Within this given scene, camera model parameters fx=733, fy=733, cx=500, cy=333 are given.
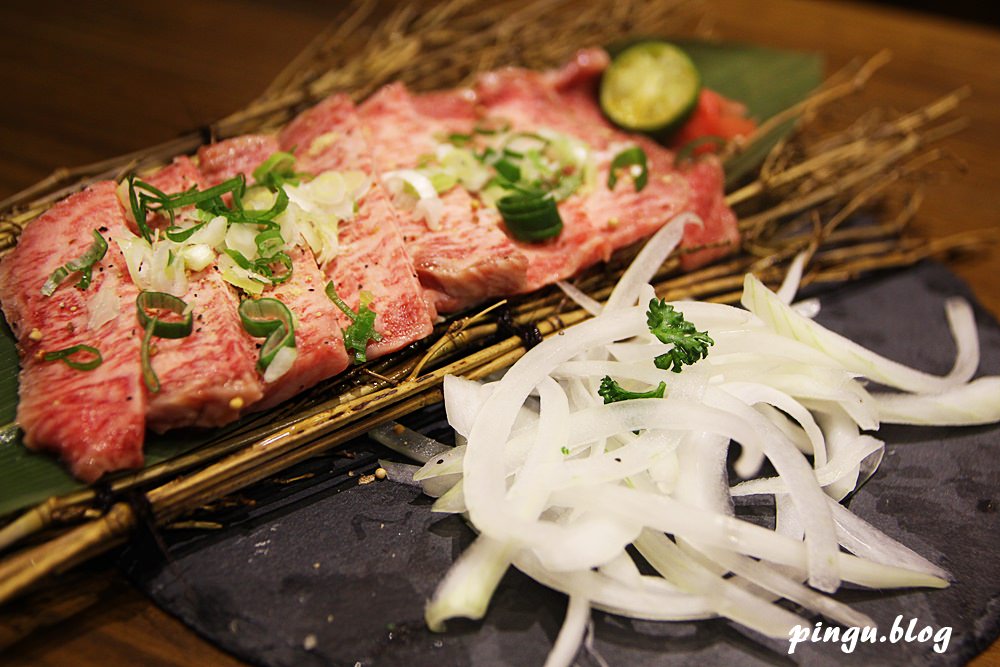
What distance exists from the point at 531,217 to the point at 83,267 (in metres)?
1.89

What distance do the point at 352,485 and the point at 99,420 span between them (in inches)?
37.6

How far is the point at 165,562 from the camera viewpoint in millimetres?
2629

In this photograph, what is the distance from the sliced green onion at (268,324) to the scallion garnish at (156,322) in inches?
8.1

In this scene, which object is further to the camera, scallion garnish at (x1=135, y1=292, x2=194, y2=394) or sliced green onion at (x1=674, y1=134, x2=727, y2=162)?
sliced green onion at (x1=674, y1=134, x2=727, y2=162)

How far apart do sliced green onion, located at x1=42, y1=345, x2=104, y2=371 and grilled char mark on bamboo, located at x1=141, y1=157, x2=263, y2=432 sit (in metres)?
0.19

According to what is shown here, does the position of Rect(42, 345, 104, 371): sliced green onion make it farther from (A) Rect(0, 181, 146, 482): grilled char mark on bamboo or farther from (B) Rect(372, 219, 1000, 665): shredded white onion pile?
(B) Rect(372, 219, 1000, 665): shredded white onion pile

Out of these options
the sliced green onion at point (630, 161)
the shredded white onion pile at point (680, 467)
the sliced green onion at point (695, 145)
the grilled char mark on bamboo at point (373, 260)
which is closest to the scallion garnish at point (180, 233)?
the grilled char mark on bamboo at point (373, 260)

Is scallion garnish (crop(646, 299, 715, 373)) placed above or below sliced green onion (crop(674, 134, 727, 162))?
below

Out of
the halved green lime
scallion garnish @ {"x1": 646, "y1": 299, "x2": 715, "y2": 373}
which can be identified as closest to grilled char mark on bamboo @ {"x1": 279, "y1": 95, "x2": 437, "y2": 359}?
scallion garnish @ {"x1": 646, "y1": 299, "x2": 715, "y2": 373}

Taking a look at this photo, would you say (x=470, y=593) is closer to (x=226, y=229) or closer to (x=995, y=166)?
(x=226, y=229)

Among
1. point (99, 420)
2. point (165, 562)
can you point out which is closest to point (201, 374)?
point (99, 420)

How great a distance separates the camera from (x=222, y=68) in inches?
215

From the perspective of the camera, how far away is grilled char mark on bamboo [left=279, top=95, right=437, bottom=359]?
3027mm

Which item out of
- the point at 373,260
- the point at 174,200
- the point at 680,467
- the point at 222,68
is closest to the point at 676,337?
the point at 680,467
